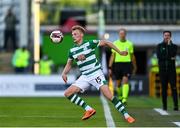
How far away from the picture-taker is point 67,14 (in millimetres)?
44625

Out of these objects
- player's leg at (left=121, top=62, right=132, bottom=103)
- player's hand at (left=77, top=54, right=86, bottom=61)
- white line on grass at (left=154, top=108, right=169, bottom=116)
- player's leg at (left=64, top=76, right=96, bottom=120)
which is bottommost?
white line on grass at (left=154, top=108, right=169, bottom=116)

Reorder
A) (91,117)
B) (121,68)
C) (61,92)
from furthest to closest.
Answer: (61,92) < (121,68) < (91,117)

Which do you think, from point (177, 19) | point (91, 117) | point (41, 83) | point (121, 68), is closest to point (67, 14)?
point (177, 19)

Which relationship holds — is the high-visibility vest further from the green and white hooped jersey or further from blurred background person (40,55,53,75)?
the green and white hooped jersey

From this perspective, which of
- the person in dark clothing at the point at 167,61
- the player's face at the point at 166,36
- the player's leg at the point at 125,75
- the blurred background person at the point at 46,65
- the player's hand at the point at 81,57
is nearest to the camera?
the player's hand at the point at 81,57

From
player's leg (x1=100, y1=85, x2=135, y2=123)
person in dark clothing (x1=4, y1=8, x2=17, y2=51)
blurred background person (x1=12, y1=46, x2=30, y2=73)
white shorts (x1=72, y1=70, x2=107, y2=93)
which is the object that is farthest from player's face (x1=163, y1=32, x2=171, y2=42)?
person in dark clothing (x1=4, y1=8, x2=17, y2=51)

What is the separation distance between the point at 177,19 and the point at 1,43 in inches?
414

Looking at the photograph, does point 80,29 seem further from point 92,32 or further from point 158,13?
point 158,13

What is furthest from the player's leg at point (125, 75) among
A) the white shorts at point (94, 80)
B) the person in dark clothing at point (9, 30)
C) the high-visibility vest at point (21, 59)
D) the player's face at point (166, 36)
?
the person in dark clothing at point (9, 30)

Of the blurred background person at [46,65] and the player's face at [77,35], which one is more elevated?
the player's face at [77,35]

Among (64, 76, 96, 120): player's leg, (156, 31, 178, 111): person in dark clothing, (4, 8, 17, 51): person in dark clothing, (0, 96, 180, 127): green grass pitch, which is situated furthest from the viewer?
(4, 8, 17, 51): person in dark clothing

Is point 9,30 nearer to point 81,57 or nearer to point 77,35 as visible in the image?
point 77,35

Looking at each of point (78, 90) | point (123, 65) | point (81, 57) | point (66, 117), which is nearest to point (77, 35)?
point (81, 57)

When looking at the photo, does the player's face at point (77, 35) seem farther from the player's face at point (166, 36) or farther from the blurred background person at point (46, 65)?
the blurred background person at point (46, 65)
